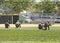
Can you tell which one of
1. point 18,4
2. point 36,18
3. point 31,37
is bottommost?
point 36,18

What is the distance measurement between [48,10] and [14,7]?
899 cm

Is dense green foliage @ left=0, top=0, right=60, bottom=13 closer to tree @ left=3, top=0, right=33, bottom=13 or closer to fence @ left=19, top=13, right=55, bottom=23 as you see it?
tree @ left=3, top=0, right=33, bottom=13

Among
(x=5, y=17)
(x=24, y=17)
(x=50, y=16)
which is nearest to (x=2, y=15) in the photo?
(x=5, y=17)

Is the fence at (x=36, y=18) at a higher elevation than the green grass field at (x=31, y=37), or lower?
lower

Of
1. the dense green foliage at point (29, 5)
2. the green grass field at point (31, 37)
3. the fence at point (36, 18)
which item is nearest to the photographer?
the green grass field at point (31, 37)

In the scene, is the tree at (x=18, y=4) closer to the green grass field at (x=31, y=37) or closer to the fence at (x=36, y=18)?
the fence at (x=36, y=18)

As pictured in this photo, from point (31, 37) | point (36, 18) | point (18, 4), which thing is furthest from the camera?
point (18, 4)

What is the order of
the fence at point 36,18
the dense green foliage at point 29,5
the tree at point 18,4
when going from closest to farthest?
the fence at point 36,18 < the tree at point 18,4 < the dense green foliage at point 29,5

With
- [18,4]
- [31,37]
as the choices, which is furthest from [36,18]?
[31,37]

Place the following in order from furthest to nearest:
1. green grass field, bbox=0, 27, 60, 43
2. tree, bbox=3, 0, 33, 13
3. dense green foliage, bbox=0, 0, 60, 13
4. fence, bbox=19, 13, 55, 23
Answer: dense green foliage, bbox=0, 0, 60, 13 → tree, bbox=3, 0, 33, 13 → fence, bbox=19, 13, 55, 23 → green grass field, bbox=0, 27, 60, 43

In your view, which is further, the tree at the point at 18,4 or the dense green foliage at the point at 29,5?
the dense green foliage at the point at 29,5

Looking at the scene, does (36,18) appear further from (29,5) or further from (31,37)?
(31,37)

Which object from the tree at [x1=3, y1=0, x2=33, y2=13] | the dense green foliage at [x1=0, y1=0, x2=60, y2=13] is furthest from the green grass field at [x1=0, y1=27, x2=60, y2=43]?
the dense green foliage at [x1=0, y1=0, x2=60, y2=13]

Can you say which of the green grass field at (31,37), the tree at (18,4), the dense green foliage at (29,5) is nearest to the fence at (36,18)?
the tree at (18,4)
